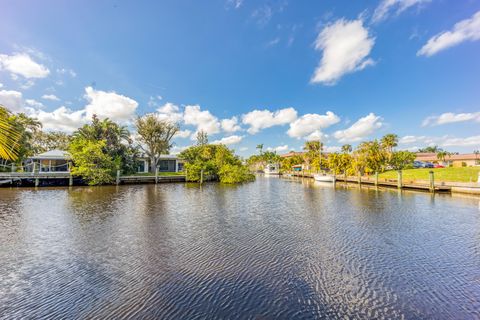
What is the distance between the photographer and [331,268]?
22.7 feet

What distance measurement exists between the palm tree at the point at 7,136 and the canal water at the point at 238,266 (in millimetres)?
3898

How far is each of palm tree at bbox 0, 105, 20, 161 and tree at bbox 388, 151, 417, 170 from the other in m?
47.7

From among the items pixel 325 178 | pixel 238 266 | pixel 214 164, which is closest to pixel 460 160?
pixel 325 178

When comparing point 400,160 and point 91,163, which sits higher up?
point 400,160

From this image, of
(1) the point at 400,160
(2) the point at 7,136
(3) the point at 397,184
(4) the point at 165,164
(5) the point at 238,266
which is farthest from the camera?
(4) the point at 165,164

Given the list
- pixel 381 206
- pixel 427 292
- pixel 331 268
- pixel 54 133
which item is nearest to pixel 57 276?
pixel 331 268

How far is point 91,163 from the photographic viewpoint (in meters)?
27.6

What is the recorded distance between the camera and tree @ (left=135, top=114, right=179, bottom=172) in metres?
38.5

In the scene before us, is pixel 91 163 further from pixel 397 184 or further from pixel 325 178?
pixel 397 184

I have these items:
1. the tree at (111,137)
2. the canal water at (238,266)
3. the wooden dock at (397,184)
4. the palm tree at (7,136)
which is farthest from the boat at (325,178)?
the palm tree at (7,136)

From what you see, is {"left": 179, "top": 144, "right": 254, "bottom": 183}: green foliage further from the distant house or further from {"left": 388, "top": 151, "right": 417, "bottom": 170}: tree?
the distant house

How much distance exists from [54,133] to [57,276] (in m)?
59.5

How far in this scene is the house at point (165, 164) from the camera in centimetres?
4128

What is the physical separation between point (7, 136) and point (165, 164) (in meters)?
43.1
